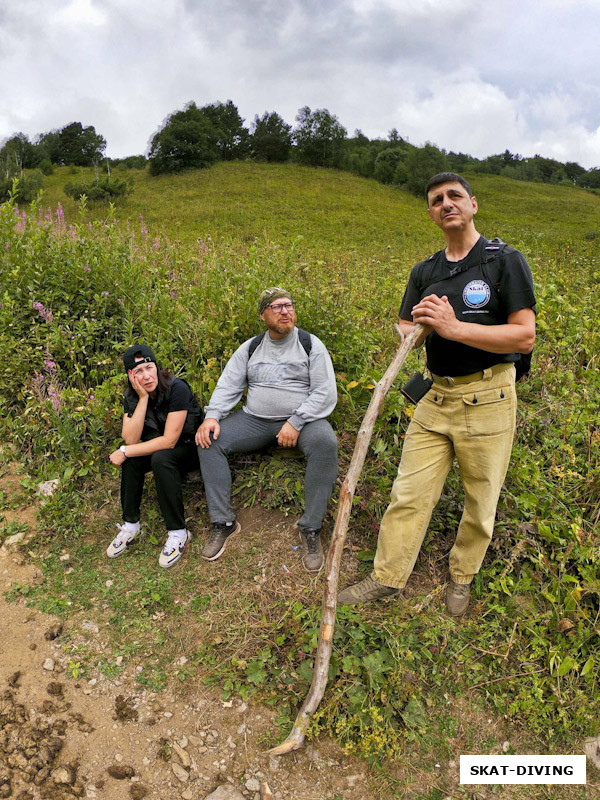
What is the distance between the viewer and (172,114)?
43844mm

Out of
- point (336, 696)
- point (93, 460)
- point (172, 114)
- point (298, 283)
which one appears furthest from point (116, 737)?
point (172, 114)

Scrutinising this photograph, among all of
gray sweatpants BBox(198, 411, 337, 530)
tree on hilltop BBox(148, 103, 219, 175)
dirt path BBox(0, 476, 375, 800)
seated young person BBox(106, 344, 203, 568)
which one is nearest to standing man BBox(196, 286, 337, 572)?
gray sweatpants BBox(198, 411, 337, 530)

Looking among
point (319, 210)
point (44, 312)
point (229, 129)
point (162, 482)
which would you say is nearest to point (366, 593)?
point (162, 482)

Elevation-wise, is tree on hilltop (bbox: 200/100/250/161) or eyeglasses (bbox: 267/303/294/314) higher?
tree on hilltop (bbox: 200/100/250/161)

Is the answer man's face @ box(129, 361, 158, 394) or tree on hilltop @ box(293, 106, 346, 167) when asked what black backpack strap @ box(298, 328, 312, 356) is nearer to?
man's face @ box(129, 361, 158, 394)

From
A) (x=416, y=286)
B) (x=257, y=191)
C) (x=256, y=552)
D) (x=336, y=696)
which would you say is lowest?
(x=336, y=696)

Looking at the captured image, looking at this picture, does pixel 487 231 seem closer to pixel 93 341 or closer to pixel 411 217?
pixel 411 217

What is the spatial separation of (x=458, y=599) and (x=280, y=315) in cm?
227

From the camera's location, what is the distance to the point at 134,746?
2670mm

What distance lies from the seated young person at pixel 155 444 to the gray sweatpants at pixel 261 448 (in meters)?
0.22

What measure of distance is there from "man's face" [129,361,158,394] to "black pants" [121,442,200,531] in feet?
1.60

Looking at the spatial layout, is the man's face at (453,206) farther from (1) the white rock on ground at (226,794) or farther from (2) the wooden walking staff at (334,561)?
(1) the white rock on ground at (226,794)

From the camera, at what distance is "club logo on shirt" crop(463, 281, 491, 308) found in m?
2.69

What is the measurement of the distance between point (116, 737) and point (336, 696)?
1.16 metres
